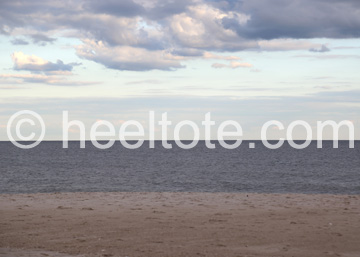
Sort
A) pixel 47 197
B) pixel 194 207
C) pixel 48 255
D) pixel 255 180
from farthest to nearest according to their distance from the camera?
pixel 255 180
pixel 47 197
pixel 194 207
pixel 48 255

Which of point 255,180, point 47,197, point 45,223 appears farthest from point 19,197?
point 255,180

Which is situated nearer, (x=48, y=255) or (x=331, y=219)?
(x=48, y=255)

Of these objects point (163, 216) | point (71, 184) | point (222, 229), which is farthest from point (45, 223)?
point (71, 184)

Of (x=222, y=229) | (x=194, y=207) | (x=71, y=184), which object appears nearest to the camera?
(x=222, y=229)

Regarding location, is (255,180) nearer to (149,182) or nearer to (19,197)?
(149,182)

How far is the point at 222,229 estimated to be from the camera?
59.4 feet

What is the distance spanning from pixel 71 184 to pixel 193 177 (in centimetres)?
1601

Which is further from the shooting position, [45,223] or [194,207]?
[194,207]

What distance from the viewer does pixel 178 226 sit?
61.5 feet

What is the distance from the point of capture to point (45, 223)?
19.4m

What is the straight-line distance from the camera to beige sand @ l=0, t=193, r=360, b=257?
1514 cm

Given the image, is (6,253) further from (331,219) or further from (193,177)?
(193,177)

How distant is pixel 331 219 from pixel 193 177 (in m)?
39.9

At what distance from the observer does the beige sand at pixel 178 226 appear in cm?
1514
